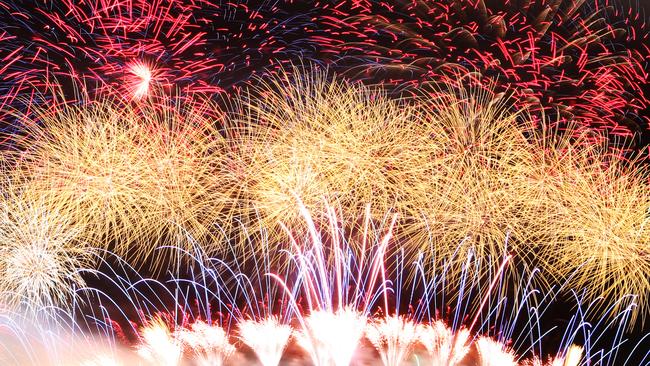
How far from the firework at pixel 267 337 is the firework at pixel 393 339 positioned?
1.55 metres

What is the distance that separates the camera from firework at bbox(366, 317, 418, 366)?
993 cm

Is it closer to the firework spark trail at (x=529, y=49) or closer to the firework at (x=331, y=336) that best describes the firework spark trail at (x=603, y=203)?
the firework spark trail at (x=529, y=49)

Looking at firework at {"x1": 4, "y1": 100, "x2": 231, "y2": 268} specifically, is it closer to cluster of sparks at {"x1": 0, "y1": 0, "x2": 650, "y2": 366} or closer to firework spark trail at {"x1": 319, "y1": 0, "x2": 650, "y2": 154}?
cluster of sparks at {"x1": 0, "y1": 0, "x2": 650, "y2": 366}

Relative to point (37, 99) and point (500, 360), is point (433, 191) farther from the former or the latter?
point (37, 99)

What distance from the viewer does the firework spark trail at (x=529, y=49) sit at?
9.05 metres

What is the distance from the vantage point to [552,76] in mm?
9594

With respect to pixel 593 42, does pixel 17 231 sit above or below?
below

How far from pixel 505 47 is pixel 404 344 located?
5.24 metres

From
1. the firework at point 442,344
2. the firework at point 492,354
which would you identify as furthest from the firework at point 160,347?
the firework at point 492,354

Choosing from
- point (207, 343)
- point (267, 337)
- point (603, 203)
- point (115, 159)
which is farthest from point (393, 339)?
point (115, 159)

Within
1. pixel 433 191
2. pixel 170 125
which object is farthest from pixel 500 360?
pixel 170 125

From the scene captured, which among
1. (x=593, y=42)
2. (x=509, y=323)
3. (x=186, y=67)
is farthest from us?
(x=509, y=323)

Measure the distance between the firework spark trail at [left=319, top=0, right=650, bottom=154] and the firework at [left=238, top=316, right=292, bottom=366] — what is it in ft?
15.8

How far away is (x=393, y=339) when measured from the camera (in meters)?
10.3
